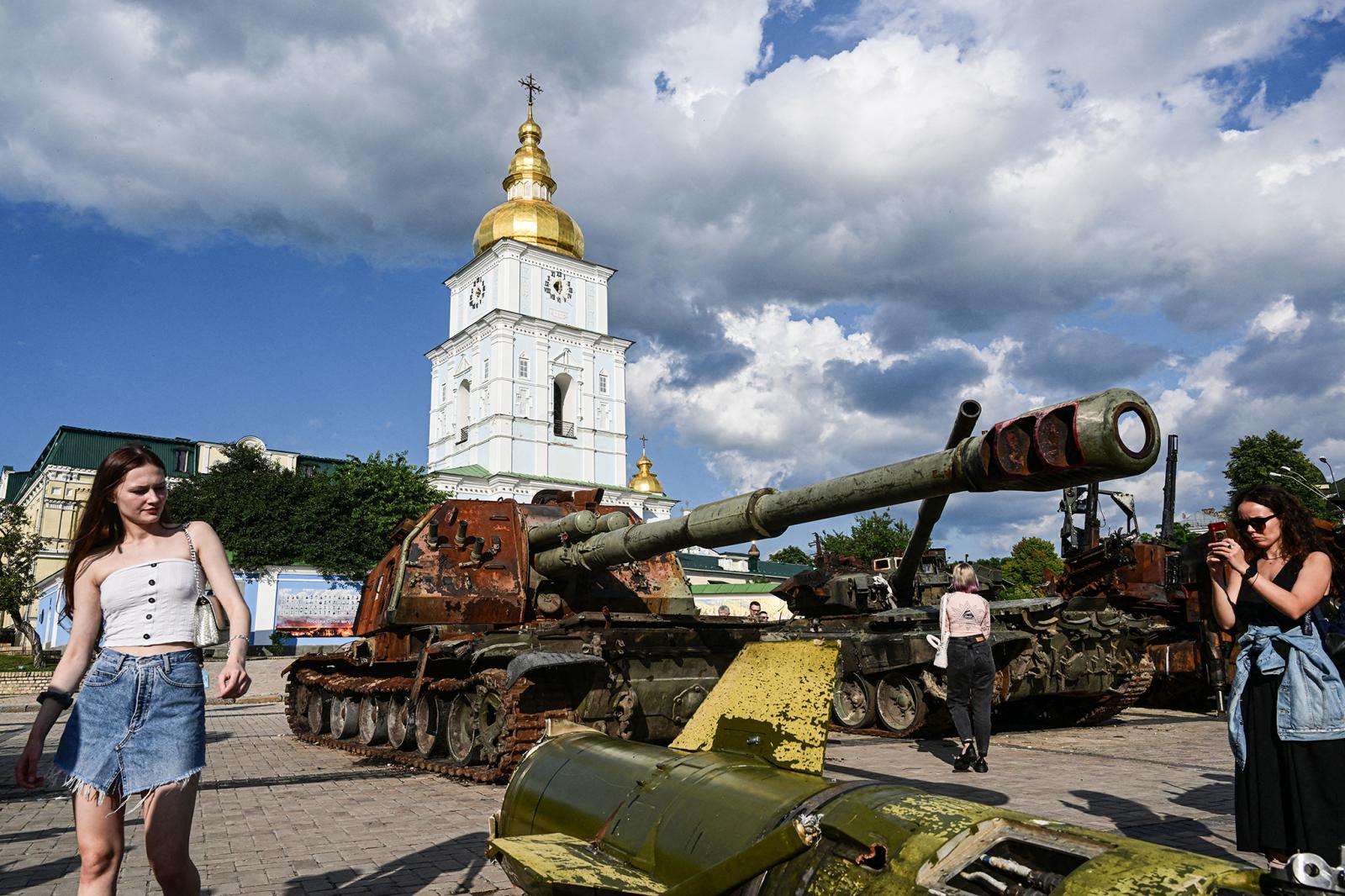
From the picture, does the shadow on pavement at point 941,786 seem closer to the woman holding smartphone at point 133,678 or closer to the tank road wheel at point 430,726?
the tank road wheel at point 430,726

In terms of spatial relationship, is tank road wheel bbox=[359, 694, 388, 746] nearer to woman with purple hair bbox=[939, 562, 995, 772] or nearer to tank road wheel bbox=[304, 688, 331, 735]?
tank road wheel bbox=[304, 688, 331, 735]

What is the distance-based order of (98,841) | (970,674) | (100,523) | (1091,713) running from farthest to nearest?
(1091,713) → (970,674) → (100,523) → (98,841)

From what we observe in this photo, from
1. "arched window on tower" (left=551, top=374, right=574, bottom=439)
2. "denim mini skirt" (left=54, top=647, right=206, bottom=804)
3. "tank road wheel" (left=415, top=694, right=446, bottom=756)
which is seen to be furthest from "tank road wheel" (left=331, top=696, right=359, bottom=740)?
"arched window on tower" (left=551, top=374, right=574, bottom=439)

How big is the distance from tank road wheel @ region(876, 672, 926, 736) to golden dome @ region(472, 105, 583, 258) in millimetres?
44877

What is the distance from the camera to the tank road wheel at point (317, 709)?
11.9 metres

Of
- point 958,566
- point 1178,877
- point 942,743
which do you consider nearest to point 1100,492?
point 942,743

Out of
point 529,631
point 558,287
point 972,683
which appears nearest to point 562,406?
point 558,287

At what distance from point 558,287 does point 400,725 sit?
46753mm

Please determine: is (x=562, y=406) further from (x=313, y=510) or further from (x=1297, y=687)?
(x=1297, y=687)

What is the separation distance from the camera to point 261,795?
7668 millimetres

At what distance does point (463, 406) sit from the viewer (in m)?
56.9

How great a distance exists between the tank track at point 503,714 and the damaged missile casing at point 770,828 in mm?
2939

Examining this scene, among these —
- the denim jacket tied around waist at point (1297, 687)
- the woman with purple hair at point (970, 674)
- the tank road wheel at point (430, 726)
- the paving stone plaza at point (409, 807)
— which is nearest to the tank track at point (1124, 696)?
the paving stone plaza at point (409, 807)

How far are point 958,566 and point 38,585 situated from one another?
48637 millimetres
